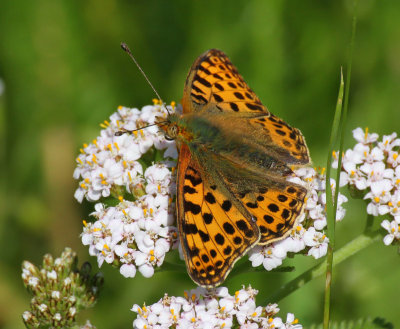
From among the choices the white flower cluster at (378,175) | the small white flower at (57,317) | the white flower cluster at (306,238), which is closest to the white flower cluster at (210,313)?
the white flower cluster at (306,238)

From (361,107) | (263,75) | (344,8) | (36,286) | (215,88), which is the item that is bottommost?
(36,286)

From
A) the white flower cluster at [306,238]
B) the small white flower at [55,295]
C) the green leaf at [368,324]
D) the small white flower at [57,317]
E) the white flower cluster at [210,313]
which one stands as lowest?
the green leaf at [368,324]

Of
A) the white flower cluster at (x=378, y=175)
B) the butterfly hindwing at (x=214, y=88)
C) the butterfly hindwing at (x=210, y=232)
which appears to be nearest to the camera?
the butterfly hindwing at (x=210, y=232)

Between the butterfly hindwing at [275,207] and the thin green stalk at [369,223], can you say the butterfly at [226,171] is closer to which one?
the butterfly hindwing at [275,207]

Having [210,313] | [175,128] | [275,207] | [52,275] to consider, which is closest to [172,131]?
[175,128]

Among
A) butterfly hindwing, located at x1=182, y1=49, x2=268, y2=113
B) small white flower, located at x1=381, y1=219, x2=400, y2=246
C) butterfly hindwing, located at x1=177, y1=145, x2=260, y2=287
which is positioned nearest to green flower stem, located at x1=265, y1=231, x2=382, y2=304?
small white flower, located at x1=381, y1=219, x2=400, y2=246

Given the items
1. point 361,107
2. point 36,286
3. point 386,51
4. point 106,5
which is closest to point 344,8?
point 386,51

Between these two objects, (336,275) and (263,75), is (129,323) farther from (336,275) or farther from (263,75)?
(263,75)
